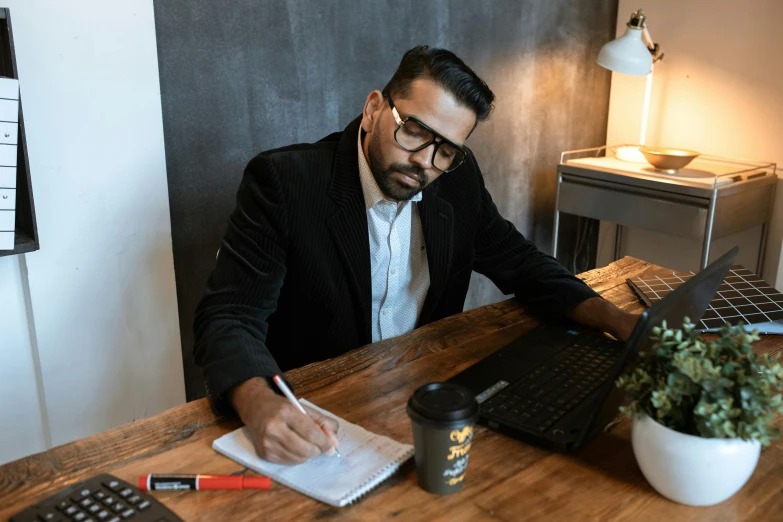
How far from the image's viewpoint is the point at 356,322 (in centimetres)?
161

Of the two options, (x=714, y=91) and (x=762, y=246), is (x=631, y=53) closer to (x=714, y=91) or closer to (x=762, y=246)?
(x=714, y=91)

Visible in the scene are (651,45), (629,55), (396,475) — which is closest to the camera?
(396,475)

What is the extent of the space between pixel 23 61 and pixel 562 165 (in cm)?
216

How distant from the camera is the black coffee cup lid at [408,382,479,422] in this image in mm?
844

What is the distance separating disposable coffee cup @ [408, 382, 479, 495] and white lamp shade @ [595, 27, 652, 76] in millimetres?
2240

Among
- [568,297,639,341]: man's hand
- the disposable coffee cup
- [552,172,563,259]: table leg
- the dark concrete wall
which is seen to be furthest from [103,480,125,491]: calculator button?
[552,172,563,259]: table leg

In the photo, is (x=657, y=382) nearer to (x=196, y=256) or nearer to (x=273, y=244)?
(x=273, y=244)

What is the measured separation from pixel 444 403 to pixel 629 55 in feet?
7.54

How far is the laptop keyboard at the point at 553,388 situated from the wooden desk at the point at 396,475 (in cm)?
5

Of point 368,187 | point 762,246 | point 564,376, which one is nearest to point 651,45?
point 762,246

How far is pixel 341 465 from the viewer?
3.14 ft

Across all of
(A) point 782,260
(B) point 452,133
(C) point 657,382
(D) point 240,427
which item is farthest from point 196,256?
(A) point 782,260

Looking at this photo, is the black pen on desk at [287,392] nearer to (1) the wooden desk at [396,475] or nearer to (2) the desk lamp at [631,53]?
(1) the wooden desk at [396,475]

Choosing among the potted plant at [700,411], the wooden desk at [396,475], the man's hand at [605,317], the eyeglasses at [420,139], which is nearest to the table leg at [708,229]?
the man's hand at [605,317]
